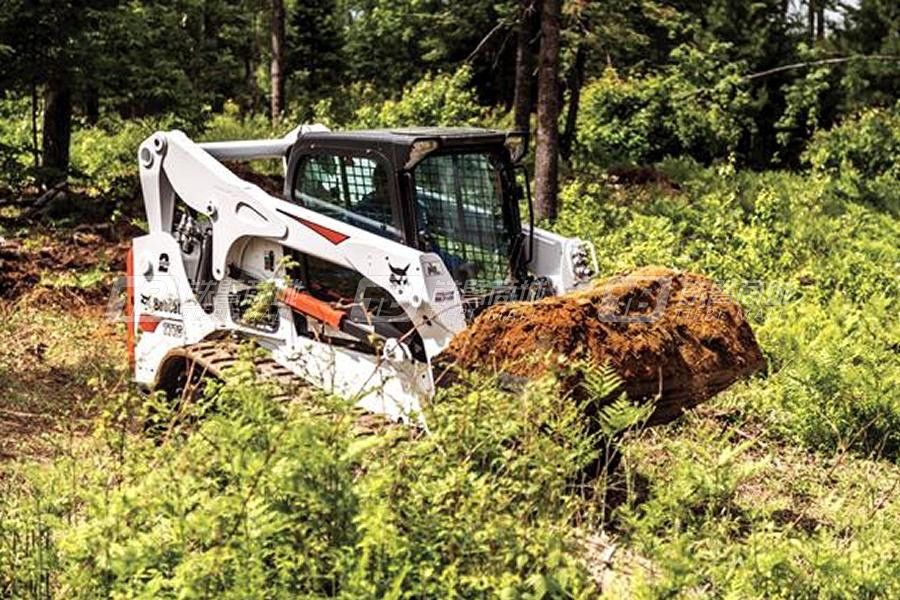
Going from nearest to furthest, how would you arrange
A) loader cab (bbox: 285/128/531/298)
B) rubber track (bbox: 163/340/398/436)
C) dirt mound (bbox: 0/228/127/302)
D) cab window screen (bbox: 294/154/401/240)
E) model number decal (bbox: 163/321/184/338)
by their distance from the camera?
rubber track (bbox: 163/340/398/436) < loader cab (bbox: 285/128/531/298) < cab window screen (bbox: 294/154/401/240) < model number decal (bbox: 163/321/184/338) < dirt mound (bbox: 0/228/127/302)

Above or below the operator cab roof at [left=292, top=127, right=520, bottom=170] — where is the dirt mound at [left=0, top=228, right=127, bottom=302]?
below

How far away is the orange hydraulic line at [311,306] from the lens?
22.1ft

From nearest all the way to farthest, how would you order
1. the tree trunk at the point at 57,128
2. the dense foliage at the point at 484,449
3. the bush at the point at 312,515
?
the bush at the point at 312,515 < the dense foliage at the point at 484,449 < the tree trunk at the point at 57,128

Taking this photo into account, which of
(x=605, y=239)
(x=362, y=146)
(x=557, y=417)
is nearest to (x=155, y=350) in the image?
(x=362, y=146)

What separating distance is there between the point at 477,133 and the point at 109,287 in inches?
254

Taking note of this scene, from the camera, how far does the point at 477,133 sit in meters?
7.05

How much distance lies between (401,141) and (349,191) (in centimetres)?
→ 64

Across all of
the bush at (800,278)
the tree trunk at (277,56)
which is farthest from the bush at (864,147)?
the tree trunk at (277,56)

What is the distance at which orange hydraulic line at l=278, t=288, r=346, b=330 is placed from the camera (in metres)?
6.73

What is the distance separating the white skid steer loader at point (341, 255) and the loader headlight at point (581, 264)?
1cm

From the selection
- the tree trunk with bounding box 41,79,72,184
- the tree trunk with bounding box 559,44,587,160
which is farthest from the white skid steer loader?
the tree trunk with bounding box 559,44,587,160

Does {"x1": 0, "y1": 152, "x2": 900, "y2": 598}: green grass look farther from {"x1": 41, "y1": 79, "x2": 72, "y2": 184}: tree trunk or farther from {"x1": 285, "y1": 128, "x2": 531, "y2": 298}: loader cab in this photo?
{"x1": 41, "y1": 79, "x2": 72, "y2": 184}: tree trunk

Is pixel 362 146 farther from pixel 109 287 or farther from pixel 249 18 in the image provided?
pixel 249 18

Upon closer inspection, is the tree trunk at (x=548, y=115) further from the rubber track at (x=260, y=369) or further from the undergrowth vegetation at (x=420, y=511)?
the rubber track at (x=260, y=369)
